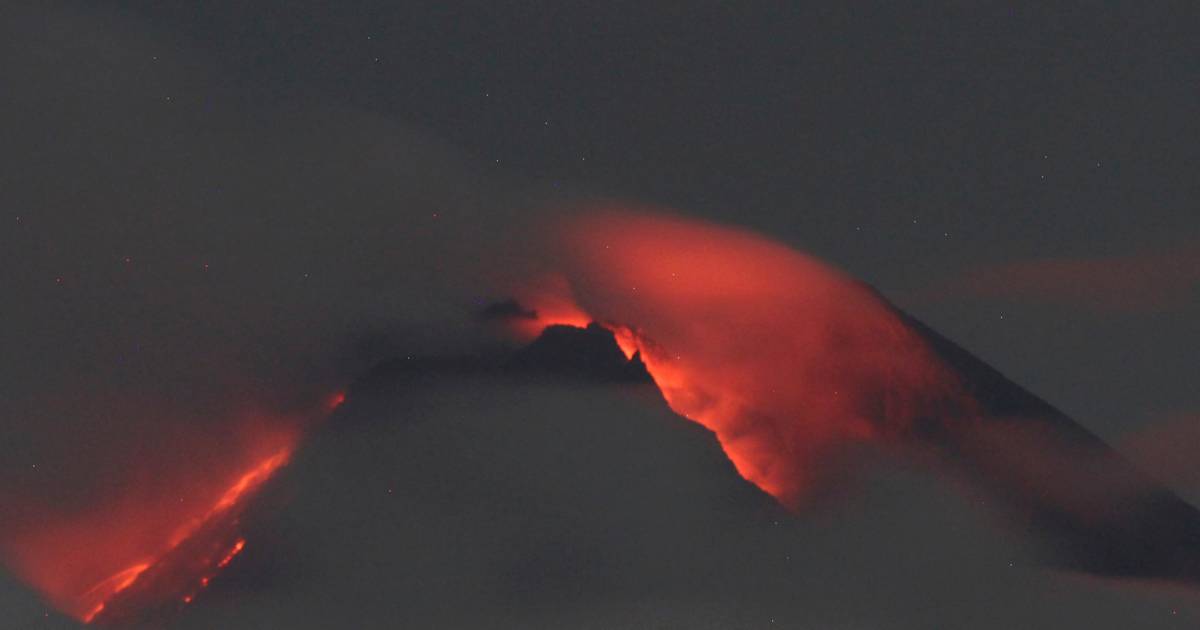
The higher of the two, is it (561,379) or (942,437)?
(942,437)

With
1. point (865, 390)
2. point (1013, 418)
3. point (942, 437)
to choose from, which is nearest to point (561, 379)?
point (865, 390)

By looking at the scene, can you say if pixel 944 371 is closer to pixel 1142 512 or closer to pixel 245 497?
pixel 1142 512

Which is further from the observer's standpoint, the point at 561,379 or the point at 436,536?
the point at 561,379

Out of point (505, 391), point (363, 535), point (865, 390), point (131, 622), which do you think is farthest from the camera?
point (865, 390)

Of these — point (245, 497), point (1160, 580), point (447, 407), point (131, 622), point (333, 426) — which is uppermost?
point (1160, 580)

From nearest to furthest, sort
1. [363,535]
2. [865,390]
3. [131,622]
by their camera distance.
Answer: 1. [131,622]
2. [363,535]
3. [865,390]

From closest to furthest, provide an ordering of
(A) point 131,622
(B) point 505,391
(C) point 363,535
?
(A) point 131,622 < (C) point 363,535 < (B) point 505,391

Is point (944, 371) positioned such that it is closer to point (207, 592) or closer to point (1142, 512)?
point (1142, 512)

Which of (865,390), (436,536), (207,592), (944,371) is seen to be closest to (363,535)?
(436,536)

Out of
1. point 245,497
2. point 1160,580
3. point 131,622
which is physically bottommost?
point 131,622
